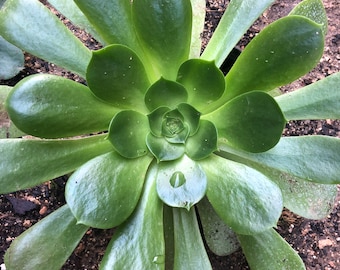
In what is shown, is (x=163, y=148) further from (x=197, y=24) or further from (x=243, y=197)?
(x=197, y=24)

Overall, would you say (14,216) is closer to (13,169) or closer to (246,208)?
(13,169)

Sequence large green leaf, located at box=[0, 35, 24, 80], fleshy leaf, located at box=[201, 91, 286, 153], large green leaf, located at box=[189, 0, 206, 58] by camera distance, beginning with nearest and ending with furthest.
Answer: fleshy leaf, located at box=[201, 91, 286, 153], large green leaf, located at box=[189, 0, 206, 58], large green leaf, located at box=[0, 35, 24, 80]

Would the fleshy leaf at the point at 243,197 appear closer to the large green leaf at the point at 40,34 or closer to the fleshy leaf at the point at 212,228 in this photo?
the fleshy leaf at the point at 212,228

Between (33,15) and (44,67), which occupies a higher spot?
(33,15)

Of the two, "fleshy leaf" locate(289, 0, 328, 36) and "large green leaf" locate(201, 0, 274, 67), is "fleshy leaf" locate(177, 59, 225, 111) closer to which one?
"large green leaf" locate(201, 0, 274, 67)

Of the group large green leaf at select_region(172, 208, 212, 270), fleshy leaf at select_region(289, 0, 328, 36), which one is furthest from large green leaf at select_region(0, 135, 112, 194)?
fleshy leaf at select_region(289, 0, 328, 36)

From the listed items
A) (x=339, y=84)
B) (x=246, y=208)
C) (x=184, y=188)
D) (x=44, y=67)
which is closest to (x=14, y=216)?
(x=44, y=67)

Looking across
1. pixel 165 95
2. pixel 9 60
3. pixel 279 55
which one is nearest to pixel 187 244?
pixel 165 95

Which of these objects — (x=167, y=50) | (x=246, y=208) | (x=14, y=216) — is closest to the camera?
(x=246, y=208)
